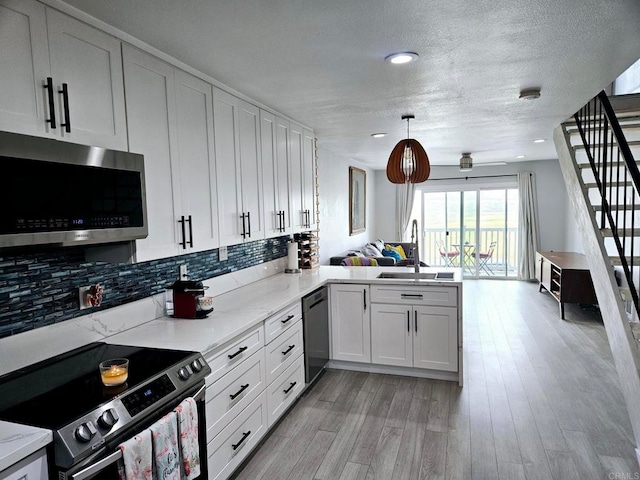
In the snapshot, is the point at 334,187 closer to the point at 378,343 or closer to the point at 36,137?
the point at 378,343

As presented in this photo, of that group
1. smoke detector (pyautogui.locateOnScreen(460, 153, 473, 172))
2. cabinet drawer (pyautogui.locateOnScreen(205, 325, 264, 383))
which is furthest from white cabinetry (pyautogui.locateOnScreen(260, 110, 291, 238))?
smoke detector (pyautogui.locateOnScreen(460, 153, 473, 172))

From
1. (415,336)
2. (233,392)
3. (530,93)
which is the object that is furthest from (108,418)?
(530,93)

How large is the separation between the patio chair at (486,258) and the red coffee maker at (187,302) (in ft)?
24.0

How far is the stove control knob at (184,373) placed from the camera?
5.74ft

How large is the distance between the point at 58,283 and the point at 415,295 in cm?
265

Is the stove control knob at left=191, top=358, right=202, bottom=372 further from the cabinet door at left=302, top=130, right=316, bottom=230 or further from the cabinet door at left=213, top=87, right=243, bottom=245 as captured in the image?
the cabinet door at left=302, top=130, right=316, bottom=230

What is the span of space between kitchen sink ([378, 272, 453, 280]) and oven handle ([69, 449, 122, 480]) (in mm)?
2840

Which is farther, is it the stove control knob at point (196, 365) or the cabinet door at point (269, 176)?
the cabinet door at point (269, 176)

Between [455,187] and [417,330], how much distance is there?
18.6 ft

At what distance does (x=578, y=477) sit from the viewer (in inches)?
90.3

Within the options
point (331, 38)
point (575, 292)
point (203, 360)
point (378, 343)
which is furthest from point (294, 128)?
point (575, 292)

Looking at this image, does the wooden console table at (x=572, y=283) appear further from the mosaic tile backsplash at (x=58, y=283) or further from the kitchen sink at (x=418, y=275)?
the mosaic tile backsplash at (x=58, y=283)

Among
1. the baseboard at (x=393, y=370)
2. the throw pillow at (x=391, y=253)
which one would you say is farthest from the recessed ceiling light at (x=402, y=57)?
the throw pillow at (x=391, y=253)

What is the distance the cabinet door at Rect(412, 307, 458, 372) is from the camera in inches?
139
